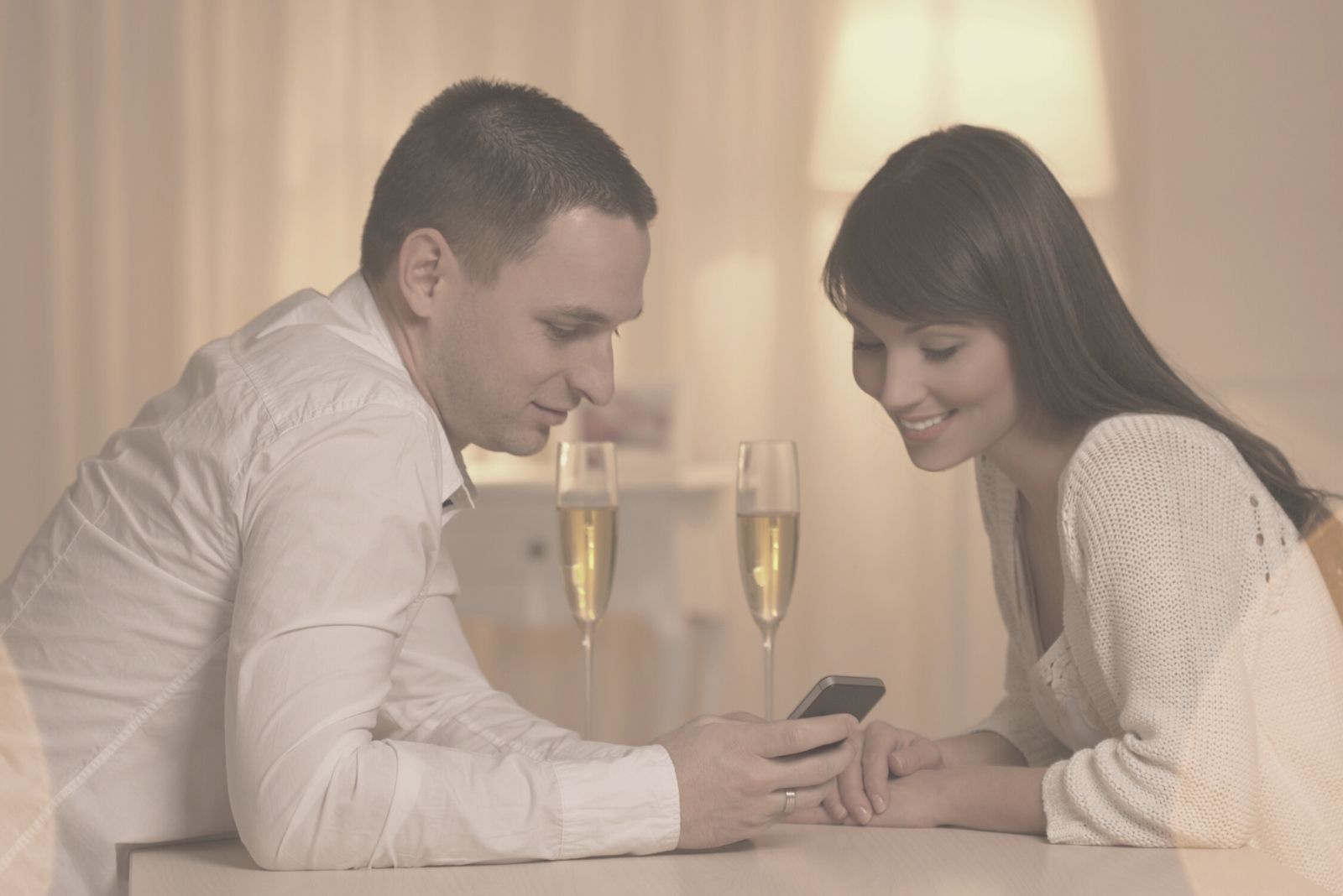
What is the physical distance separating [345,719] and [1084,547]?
2.16 ft

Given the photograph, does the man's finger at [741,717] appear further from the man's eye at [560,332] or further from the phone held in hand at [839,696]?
the man's eye at [560,332]

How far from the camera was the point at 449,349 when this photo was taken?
4.57ft

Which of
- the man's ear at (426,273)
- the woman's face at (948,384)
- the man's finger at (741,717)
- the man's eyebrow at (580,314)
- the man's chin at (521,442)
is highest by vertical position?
the man's ear at (426,273)

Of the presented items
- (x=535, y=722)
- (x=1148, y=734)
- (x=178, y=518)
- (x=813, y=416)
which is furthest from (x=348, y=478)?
(x=813, y=416)

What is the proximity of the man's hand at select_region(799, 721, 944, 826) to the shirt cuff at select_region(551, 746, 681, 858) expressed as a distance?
7.4 inches

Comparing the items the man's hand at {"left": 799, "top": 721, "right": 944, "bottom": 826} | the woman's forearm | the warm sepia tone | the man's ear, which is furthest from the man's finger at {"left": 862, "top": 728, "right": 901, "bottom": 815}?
the warm sepia tone

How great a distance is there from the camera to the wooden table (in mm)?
982

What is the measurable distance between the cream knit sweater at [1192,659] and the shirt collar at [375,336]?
0.57m

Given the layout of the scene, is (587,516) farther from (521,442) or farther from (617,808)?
(617,808)

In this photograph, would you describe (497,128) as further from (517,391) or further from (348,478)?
(348,478)

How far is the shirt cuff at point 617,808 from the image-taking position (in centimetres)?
107

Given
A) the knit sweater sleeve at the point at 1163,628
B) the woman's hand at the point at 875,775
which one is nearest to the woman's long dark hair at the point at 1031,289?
the knit sweater sleeve at the point at 1163,628

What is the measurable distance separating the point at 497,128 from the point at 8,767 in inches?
28.6

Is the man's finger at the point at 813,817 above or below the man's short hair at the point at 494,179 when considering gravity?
below
